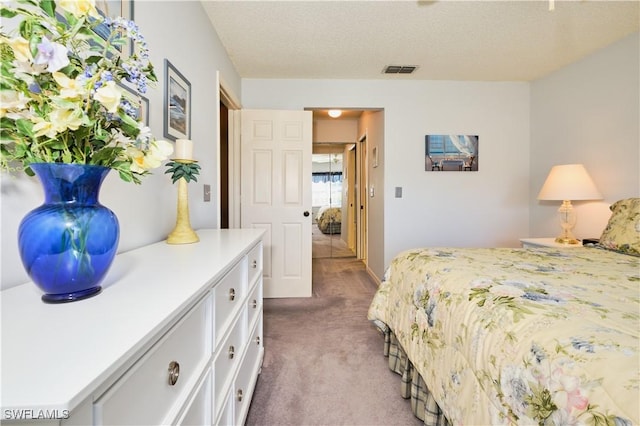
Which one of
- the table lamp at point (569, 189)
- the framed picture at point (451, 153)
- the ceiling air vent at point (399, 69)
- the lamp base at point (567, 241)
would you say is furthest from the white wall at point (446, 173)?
the lamp base at point (567, 241)

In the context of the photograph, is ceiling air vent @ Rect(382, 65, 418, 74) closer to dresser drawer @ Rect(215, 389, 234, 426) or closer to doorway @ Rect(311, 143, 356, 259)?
doorway @ Rect(311, 143, 356, 259)

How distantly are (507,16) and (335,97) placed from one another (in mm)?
1686

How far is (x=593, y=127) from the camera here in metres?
2.63

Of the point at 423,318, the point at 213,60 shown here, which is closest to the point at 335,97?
the point at 213,60

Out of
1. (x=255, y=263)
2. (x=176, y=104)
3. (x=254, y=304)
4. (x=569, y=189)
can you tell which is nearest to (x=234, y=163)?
(x=176, y=104)

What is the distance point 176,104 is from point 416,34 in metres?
1.96

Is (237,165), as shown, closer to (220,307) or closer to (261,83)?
(261,83)

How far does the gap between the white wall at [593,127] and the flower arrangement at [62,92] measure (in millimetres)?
3318

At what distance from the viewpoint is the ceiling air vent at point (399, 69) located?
2996mm

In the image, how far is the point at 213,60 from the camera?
2311 mm

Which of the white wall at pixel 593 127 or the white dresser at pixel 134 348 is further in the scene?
the white wall at pixel 593 127

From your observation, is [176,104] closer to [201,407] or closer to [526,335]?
[201,407]

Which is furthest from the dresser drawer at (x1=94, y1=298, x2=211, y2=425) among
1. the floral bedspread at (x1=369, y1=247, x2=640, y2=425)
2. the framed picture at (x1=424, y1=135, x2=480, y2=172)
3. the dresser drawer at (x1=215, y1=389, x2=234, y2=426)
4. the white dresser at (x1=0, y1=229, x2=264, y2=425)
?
the framed picture at (x1=424, y1=135, x2=480, y2=172)

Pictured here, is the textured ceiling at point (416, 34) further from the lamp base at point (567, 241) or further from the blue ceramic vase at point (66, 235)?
the blue ceramic vase at point (66, 235)
